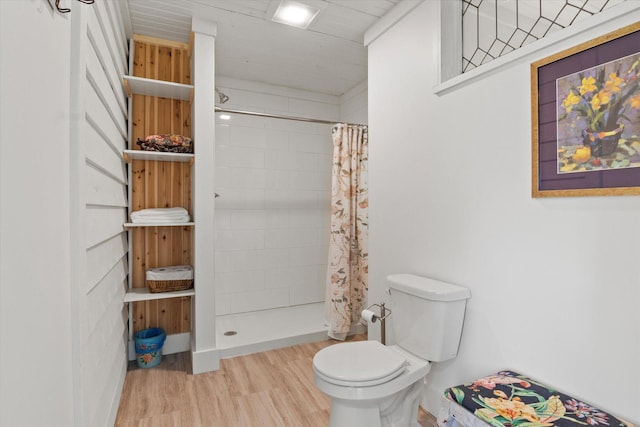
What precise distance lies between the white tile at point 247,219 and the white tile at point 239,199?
0.05 meters

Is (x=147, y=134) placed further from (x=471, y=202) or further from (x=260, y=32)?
(x=471, y=202)

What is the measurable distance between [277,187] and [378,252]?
1.65 meters

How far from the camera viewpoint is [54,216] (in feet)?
3.14

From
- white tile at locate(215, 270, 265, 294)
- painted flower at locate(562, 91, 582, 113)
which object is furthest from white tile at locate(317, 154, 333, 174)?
painted flower at locate(562, 91, 582, 113)

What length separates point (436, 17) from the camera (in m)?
1.88

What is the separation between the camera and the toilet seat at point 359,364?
1489 millimetres

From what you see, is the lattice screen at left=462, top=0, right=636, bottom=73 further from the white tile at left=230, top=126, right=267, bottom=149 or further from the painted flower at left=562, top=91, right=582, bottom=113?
the white tile at left=230, top=126, right=267, bottom=149

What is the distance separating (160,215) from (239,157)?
1.25 meters

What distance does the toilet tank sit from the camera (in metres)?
1.65

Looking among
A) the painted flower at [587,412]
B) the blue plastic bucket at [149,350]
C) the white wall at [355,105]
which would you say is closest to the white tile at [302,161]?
the white wall at [355,105]

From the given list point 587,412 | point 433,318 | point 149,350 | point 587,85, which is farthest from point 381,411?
point 149,350

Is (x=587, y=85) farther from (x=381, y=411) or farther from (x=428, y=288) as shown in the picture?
(x=381, y=411)

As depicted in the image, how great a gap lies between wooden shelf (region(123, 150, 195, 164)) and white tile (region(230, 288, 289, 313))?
1532mm

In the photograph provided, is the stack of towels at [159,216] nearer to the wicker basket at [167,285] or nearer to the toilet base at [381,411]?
the wicker basket at [167,285]
